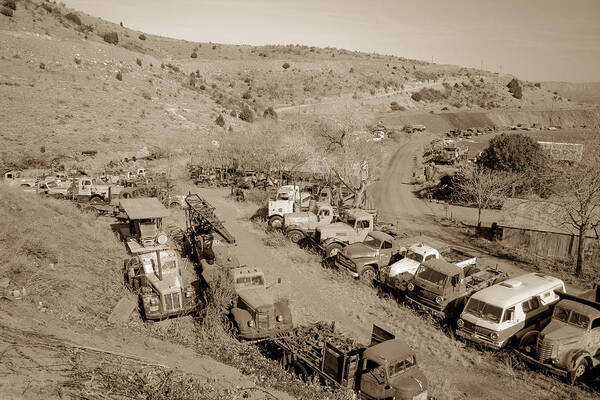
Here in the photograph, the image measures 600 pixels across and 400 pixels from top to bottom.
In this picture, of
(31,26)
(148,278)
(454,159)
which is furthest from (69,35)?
(148,278)

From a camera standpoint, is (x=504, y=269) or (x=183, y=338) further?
(x=504, y=269)

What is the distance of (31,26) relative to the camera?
180ft

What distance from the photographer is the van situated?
12.9 m

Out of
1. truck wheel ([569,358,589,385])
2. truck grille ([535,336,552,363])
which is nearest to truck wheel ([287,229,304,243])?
truck grille ([535,336,552,363])

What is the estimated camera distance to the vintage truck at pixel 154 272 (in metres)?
13.7

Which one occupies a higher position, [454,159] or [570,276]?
[454,159]

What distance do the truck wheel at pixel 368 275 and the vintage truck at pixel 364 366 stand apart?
6.09 meters

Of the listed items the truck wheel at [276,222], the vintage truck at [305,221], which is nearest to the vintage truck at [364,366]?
the vintage truck at [305,221]

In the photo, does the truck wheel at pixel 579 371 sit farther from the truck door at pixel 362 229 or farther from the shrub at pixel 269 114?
the shrub at pixel 269 114

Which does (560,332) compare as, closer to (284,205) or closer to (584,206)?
(584,206)

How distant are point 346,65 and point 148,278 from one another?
9286cm

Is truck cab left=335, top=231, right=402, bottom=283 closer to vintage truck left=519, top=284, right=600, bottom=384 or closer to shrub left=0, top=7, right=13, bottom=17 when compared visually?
vintage truck left=519, top=284, right=600, bottom=384

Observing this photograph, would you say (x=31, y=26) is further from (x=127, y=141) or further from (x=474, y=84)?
(x=474, y=84)

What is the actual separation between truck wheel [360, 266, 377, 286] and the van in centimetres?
438
